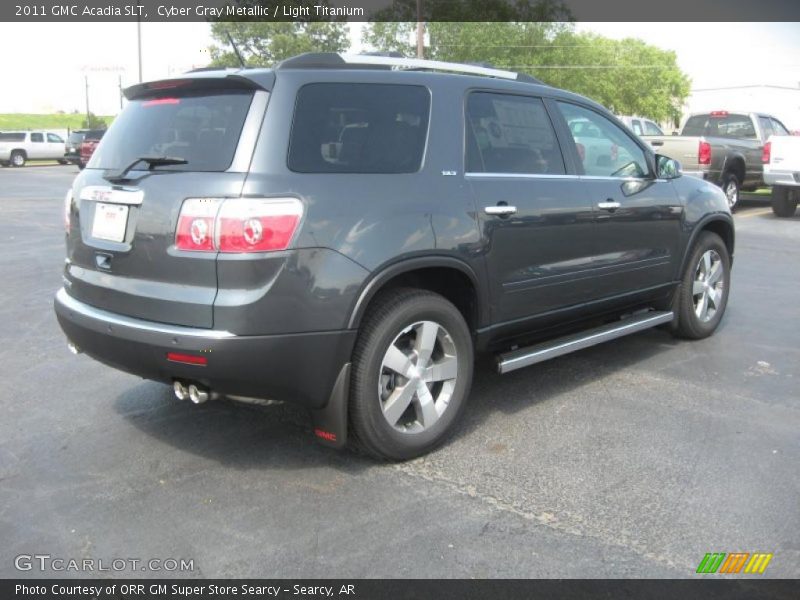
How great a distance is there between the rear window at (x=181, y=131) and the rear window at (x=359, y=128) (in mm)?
282

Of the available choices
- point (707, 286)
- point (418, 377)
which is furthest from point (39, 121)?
point (418, 377)

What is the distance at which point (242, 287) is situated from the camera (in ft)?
10.3

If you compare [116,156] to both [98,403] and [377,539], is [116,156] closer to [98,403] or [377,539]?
[98,403]

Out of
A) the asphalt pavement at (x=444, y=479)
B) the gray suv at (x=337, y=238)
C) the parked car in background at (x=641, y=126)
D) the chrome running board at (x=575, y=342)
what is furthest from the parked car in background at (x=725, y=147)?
the gray suv at (x=337, y=238)

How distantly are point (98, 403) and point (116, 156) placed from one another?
157cm

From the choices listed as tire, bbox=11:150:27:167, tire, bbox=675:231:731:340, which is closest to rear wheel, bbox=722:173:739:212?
tire, bbox=675:231:731:340

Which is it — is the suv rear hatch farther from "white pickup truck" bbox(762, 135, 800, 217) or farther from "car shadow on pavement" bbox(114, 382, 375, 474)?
"white pickup truck" bbox(762, 135, 800, 217)

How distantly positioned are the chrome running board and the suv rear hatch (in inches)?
70.0

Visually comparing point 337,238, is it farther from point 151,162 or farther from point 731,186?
point 731,186

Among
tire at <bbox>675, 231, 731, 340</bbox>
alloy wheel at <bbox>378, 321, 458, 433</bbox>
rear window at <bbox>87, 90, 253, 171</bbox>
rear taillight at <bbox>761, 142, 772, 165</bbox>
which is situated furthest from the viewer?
rear taillight at <bbox>761, 142, 772, 165</bbox>

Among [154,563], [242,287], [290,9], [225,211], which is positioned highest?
[290,9]

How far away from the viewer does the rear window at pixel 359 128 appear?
11.0ft

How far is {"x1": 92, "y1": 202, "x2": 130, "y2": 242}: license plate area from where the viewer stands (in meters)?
3.47

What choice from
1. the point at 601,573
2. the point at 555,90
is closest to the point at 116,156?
the point at 555,90
